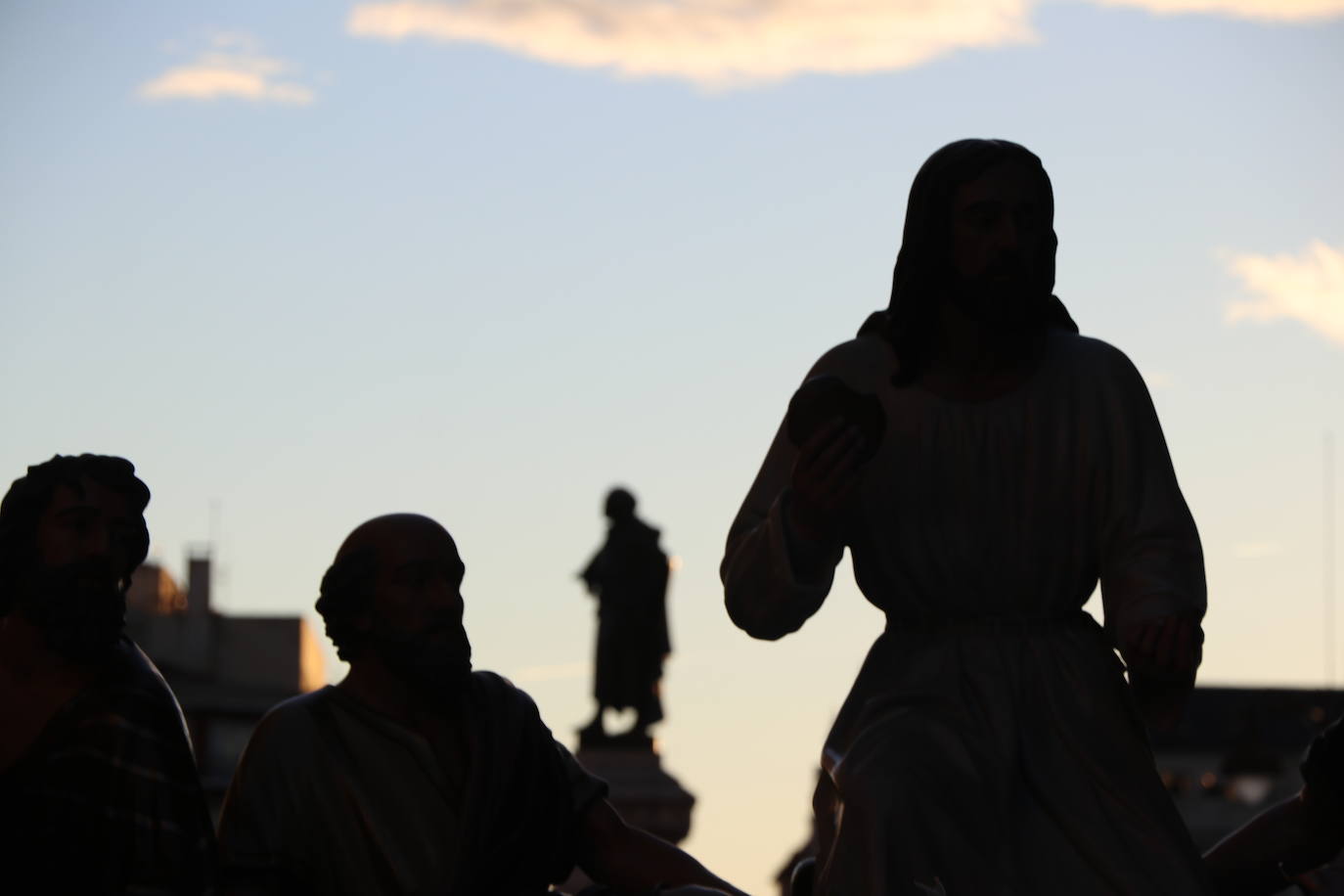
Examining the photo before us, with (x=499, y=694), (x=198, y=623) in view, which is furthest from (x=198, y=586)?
(x=499, y=694)

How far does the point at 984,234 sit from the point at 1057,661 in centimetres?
100

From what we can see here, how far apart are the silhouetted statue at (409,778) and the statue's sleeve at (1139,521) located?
117 cm

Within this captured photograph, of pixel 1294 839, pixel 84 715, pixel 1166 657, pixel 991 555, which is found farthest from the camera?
pixel 1294 839

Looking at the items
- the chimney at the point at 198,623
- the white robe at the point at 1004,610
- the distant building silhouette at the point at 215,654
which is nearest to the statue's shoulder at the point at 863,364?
the white robe at the point at 1004,610

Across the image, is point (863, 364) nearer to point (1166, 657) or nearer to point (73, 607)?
point (1166, 657)

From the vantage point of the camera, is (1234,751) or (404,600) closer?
(404,600)

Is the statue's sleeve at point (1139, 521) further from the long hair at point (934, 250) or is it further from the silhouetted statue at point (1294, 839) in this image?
the silhouetted statue at point (1294, 839)

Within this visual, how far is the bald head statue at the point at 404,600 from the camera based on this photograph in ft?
27.5

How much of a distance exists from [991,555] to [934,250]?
73cm

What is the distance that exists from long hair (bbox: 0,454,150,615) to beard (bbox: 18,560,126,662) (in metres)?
0.05

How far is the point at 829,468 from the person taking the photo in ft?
26.5

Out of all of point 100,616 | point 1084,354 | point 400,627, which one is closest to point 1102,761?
point 1084,354

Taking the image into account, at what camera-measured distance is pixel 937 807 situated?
7.89 meters

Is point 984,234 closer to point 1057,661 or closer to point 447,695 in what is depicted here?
point 1057,661
